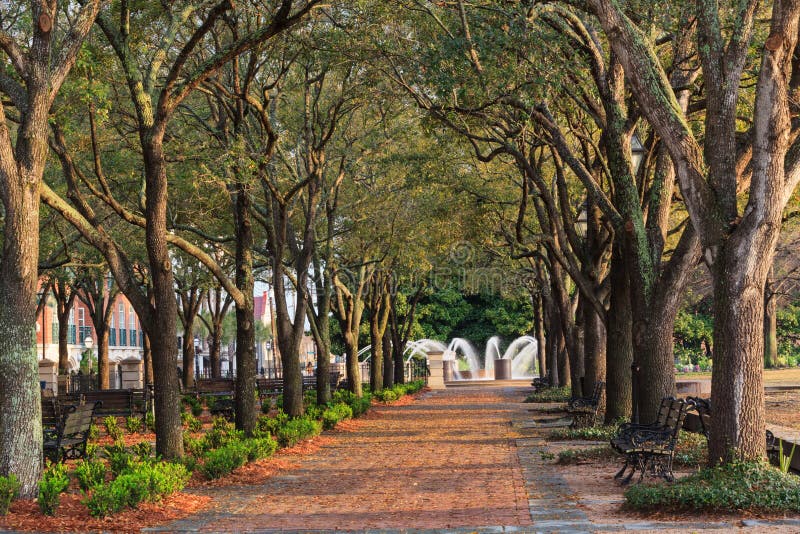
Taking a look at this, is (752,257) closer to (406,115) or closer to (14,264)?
(14,264)

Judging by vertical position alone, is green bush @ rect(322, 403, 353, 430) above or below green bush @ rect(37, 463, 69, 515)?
below

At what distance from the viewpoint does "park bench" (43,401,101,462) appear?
48.8 feet

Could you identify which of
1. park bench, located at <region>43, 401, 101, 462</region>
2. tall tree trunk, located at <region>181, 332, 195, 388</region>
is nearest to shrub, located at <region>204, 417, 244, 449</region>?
park bench, located at <region>43, 401, 101, 462</region>

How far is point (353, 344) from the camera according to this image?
31.5 m

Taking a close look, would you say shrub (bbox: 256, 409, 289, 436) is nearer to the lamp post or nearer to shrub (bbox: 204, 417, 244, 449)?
shrub (bbox: 204, 417, 244, 449)

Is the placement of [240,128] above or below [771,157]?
above

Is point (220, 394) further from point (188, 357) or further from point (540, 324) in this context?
point (540, 324)

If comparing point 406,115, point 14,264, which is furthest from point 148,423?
point 14,264

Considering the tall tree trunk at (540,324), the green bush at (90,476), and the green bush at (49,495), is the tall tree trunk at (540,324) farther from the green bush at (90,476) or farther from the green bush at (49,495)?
the green bush at (49,495)

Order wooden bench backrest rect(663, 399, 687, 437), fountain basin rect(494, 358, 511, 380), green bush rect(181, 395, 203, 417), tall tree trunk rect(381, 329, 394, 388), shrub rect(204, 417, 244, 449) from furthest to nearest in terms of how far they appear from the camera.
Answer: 1. fountain basin rect(494, 358, 511, 380)
2. tall tree trunk rect(381, 329, 394, 388)
3. green bush rect(181, 395, 203, 417)
4. shrub rect(204, 417, 244, 449)
5. wooden bench backrest rect(663, 399, 687, 437)

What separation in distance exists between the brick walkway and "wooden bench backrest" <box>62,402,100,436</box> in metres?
3.40

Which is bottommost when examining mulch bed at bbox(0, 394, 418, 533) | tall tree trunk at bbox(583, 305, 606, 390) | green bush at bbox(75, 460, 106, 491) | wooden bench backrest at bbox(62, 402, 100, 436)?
mulch bed at bbox(0, 394, 418, 533)

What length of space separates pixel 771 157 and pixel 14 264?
8.07m

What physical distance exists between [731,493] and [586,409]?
1085 centimetres
